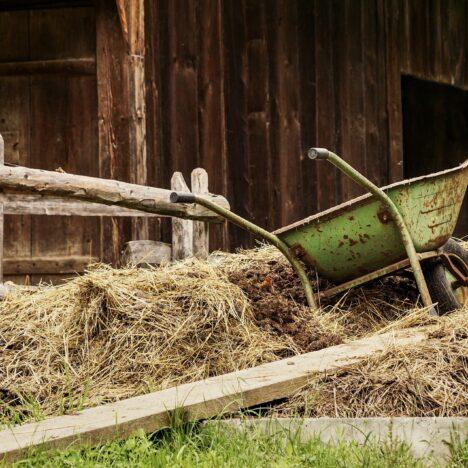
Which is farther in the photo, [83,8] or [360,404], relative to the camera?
[83,8]

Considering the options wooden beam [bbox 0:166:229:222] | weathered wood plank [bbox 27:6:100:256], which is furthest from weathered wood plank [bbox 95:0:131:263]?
wooden beam [bbox 0:166:229:222]

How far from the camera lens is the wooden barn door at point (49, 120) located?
8156mm

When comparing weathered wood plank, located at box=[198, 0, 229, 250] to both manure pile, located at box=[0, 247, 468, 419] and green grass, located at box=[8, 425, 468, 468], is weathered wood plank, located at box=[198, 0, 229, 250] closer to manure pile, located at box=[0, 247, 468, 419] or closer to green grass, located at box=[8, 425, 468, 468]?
manure pile, located at box=[0, 247, 468, 419]

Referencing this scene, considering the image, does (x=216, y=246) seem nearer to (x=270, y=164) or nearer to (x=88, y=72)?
(x=270, y=164)

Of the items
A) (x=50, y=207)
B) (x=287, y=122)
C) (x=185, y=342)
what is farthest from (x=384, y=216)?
(x=287, y=122)

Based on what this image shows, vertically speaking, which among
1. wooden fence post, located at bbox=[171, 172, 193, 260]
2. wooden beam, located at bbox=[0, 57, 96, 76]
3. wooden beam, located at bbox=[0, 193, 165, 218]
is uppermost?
wooden beam, located at bbox=[0, 57, 96, 76]

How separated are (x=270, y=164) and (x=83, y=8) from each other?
185cm

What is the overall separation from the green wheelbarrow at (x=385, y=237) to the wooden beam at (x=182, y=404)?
1128 mm

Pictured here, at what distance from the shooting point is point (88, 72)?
26.8ft

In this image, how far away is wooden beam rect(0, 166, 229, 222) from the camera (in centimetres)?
532

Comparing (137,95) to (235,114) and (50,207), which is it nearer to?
(235,114)

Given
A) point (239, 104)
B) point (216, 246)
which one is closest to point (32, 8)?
point (239, 104)

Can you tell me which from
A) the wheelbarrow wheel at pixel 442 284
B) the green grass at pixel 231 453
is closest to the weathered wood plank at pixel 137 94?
the wheelbarrow wheel at pixel 442 284

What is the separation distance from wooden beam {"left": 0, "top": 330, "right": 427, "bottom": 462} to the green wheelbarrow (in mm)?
1128
